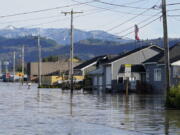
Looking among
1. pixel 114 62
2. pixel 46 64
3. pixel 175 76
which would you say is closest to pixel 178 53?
pixel 175 76

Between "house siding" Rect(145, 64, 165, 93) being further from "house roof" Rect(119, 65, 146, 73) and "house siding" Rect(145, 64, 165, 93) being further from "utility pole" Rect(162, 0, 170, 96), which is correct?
"utility pole" Rect(162, 0, 170, 96)

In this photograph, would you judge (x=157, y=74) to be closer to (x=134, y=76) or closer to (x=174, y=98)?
(x=134, y=76)

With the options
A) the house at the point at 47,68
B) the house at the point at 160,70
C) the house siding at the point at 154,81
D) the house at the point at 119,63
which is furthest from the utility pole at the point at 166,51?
the house at the point at 47,68

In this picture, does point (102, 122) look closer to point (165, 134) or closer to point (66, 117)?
point (66, 117)

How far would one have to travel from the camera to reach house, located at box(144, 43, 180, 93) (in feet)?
179

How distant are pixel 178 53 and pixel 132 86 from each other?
6.71 m

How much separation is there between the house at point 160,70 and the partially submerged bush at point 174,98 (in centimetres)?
2285

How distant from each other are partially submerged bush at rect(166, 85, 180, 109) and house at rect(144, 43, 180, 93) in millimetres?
22848

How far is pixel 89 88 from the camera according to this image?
71875mm

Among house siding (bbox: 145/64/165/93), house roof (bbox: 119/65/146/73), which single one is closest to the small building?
house roof (bbox: 119/65/146/73)

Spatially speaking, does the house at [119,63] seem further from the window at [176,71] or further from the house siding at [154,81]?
the window at [176,71]

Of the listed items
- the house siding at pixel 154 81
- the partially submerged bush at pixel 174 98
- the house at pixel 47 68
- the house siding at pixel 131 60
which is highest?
the house at pixel 47 68

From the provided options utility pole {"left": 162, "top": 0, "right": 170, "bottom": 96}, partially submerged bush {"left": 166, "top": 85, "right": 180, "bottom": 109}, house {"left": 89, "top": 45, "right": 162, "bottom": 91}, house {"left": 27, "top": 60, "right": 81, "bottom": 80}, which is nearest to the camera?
partially submerged bush {"left": 166, "top": 85, "right": 180, "bottom": 109}

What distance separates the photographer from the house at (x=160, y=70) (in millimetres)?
54562
